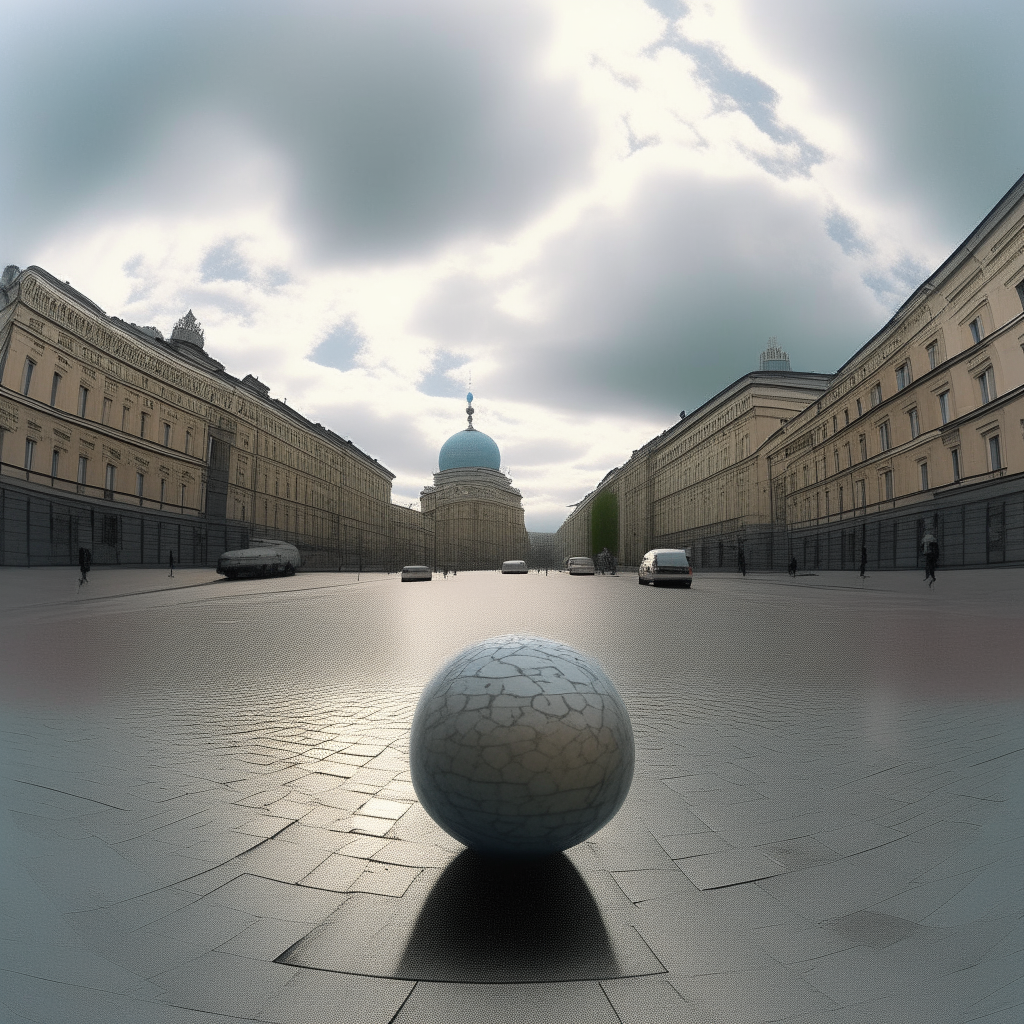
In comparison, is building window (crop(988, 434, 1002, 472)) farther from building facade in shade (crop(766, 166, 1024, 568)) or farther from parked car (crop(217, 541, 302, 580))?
parked car (crop(217, 541, 302, 580))

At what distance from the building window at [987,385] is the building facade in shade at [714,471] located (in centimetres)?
2755

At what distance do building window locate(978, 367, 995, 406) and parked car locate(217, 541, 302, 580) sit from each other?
106 ft

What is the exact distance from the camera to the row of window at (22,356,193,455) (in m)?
13.5

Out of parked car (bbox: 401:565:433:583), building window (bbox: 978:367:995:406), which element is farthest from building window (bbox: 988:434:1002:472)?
parked car (bbox: 401:565:433:583)

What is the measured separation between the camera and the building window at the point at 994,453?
22.7 metres

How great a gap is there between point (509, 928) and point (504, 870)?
463mm

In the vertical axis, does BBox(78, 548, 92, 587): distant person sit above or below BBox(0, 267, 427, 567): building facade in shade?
below

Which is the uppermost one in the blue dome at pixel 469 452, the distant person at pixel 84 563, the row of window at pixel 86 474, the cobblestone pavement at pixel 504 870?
the blue dome at pixel 469 452

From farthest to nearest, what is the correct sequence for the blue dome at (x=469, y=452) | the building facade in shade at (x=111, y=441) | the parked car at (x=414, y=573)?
the blue dome at (x=469, y=452), the parked car at (x=414, y=573), the building facade in shade at (x=111, y=441)

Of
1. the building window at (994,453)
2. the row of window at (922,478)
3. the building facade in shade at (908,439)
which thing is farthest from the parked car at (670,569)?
the building window at (994,453)

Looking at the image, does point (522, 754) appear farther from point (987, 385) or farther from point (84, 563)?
point (987, 385)

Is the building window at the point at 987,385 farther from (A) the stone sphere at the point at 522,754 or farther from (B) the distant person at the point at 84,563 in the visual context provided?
(B) the distant person at the point at 84,563

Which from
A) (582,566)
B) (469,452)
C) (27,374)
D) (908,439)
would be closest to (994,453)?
(908,439)

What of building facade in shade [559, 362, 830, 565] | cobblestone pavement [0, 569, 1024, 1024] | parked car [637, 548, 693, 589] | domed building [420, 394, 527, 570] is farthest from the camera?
domed building [420, 394, 527, 570]
